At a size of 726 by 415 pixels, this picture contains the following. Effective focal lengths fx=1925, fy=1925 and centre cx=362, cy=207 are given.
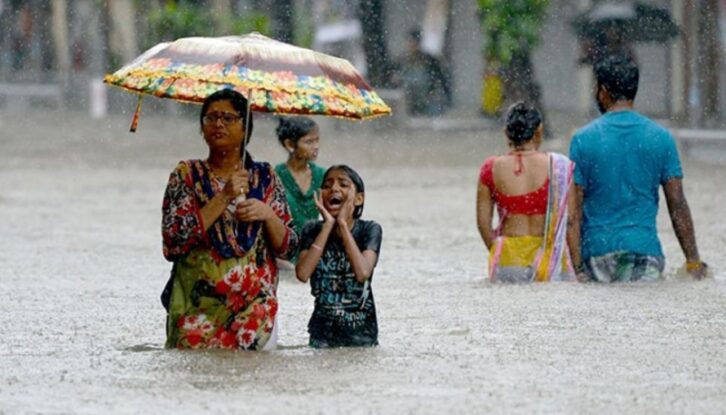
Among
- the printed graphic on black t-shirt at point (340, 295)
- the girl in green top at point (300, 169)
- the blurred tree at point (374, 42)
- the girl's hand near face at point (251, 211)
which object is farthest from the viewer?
the blurred tree at point (374, 42)

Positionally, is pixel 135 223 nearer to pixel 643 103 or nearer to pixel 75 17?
pixel 643 103

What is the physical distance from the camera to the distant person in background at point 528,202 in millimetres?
11109

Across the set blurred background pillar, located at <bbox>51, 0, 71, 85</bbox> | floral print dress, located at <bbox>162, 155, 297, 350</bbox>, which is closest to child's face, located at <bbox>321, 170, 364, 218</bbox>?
floral print dress, located at <bbox>162, 155, 297, 350</bbox>

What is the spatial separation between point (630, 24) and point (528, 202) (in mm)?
16295

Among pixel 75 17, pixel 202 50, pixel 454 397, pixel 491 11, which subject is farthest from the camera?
pixel 75 17

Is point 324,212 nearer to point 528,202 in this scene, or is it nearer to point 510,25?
point 528,202

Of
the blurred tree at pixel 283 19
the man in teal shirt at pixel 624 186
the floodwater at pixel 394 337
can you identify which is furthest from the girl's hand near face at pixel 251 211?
the blurred tree at pixel 283 19

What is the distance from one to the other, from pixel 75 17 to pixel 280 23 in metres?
10.7

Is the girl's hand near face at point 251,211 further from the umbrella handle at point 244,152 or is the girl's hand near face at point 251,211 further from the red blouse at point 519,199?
the red blouse at point 519,199

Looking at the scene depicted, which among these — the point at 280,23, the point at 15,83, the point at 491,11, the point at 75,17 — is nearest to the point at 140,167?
the point at 491,11

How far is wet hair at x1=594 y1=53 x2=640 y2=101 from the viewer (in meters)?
10.9

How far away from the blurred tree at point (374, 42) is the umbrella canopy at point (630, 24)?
5.76 meters

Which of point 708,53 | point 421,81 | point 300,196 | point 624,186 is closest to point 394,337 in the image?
point 624,186

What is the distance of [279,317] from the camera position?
34.1 feet
